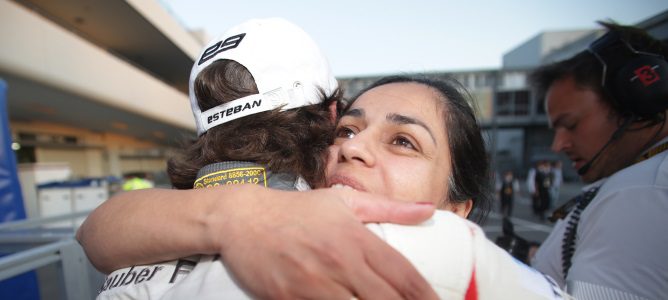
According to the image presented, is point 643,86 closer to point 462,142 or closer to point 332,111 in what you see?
point 462,142

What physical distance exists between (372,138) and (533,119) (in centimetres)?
3178

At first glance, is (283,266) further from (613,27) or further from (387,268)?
(613,27)

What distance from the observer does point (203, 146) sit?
3.43 ft

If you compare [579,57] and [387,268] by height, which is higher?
[579,57]

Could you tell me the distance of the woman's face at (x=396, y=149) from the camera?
1.06 metres

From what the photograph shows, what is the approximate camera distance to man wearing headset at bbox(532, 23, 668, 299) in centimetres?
112

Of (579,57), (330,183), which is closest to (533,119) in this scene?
(579,57)

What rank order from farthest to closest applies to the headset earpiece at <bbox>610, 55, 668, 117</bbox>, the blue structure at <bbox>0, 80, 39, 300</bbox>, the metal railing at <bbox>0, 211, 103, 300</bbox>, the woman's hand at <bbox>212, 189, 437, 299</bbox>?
the blue structure at <bbox>0, 80, 39, 300</bbox> → the headset earpiece at <bbox>610, 55, 668, 117</bbox> → the metal railing at <bbox>0, 211, 103, 300</bbox> → the woman's hand at <bbox>212, 189, 437, 299</bbox>

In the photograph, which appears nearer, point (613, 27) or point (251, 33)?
point (251, 33)

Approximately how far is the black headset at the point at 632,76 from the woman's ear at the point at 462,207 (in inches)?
43.2

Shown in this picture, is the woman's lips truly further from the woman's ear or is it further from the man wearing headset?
the man wearing headset

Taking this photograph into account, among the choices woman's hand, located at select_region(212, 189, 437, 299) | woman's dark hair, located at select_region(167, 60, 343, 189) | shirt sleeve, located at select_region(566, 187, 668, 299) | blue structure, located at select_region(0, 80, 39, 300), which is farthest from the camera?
blue structure, located at select_region(0, 80, 39, 300)

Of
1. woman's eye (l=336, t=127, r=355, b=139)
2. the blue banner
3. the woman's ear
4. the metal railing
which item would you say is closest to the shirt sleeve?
the woman's ear

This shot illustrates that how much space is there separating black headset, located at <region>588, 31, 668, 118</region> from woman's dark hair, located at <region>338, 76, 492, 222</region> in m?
0.89
